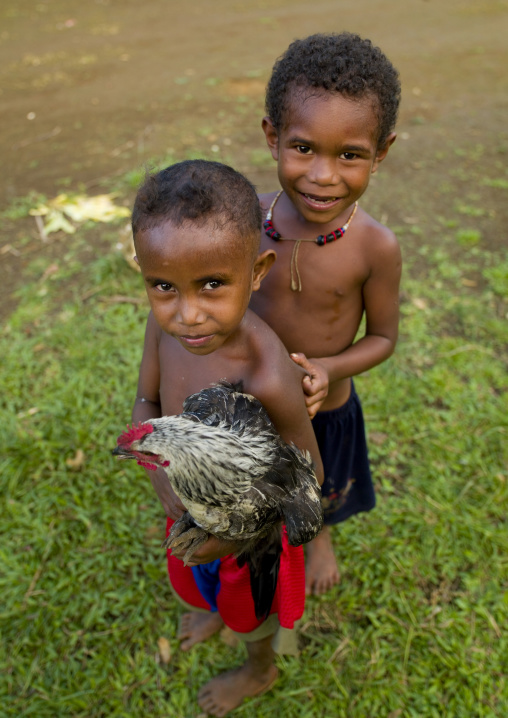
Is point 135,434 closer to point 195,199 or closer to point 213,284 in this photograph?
point 213,284

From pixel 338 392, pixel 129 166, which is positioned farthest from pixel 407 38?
pixel 338 392

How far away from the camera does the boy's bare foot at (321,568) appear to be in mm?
2842

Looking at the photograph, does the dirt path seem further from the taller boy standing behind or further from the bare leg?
the bare leg

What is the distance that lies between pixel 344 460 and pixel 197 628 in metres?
1.21

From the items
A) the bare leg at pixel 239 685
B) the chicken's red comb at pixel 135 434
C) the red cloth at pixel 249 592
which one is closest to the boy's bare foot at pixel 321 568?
the bare leg at pixel 239 685

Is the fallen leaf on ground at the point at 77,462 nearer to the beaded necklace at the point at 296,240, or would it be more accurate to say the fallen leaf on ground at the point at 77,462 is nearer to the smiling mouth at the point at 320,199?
the beaded necklace at the point at 296,240

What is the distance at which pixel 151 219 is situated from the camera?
4.66 feet

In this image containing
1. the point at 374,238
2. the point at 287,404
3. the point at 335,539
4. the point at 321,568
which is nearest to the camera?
the point at 287,404

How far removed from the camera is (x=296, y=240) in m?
2.03

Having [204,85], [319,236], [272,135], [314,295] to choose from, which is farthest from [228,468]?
[204,85]

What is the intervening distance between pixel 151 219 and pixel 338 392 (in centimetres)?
138

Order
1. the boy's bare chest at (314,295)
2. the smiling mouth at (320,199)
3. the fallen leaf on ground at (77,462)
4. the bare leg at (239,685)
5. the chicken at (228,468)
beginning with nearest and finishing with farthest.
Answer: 1. the chicken at (228,468)
2. the smiling mouth at (320,199)
3. the boy's bare chest at (314,295)
4. the bare leg at (239,685)
5. the fallen leaf on ground at (77,462)

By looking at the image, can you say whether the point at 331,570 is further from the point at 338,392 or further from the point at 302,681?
the point at 338,392

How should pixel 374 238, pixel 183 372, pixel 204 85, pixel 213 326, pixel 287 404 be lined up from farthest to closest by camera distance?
pixel 204 85 < pixel 374 238 < pixel 183 372 < pixel 287 404 < pixel 213 326
